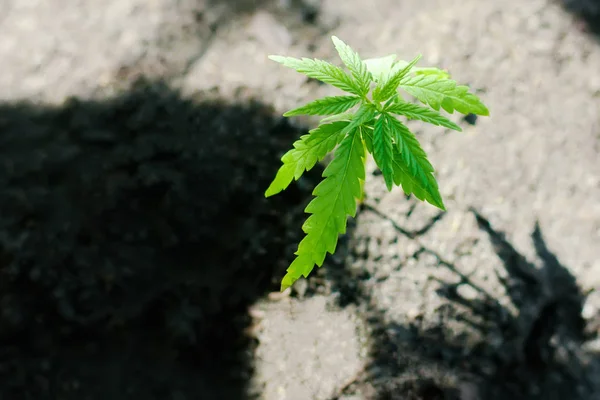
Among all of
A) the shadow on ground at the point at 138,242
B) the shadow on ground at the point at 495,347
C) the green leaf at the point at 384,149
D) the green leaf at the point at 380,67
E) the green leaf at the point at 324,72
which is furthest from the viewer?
the shadow on ground at the point at 138,242

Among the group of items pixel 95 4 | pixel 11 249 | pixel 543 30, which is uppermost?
pixel 95 4

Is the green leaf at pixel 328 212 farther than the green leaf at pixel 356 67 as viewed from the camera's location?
No

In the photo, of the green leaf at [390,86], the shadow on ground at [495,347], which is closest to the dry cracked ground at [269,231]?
the shadow on ground at [495,347]

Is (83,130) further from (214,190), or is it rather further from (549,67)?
(549,67)

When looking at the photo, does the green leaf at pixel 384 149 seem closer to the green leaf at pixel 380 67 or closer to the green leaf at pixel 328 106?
the green leaf at pixel 328 106

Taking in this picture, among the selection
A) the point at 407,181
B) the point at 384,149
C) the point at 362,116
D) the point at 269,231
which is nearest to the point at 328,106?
the point at 362,116

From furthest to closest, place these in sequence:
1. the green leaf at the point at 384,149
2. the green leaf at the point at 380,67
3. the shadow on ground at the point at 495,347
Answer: the shadow on ground at the point at 495,347 < the green leaf at the point at 380,67 < the green leaf at the point at 384,149

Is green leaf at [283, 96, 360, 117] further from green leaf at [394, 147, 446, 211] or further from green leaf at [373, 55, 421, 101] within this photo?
green leaf at [394, 147, 446, 211]

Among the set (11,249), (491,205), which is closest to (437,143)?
A: (491,205)
